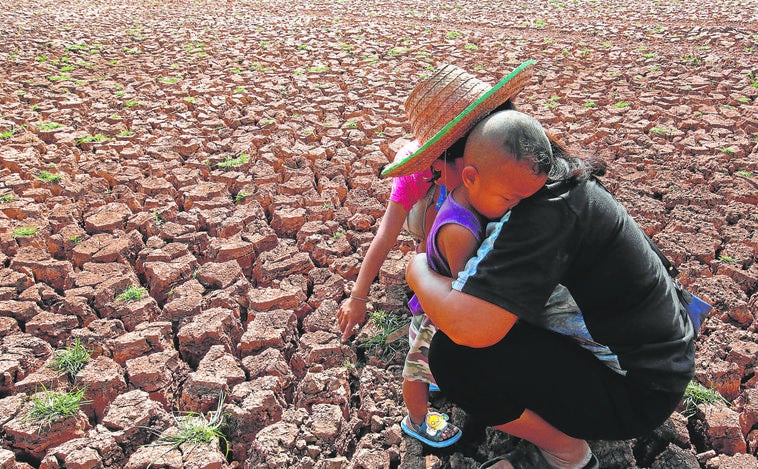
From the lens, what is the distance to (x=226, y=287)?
2.36 meters

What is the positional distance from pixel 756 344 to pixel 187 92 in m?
4.20

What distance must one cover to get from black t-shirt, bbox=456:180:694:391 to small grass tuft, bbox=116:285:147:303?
5.00 feet

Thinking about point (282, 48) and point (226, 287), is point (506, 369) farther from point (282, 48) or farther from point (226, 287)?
point (282, 48)

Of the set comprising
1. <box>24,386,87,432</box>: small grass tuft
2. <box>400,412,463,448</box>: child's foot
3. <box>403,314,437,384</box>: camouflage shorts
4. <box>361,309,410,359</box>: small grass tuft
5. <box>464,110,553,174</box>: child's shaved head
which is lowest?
<box>361,309,410,359</box>: small grass tuft

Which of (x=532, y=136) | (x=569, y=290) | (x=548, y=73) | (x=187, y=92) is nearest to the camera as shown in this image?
(x=532, y=136)

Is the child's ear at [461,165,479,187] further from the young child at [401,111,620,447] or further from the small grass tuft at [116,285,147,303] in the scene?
the small grass tuft at [116,285,147,303]

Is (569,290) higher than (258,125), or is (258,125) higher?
(569,290)

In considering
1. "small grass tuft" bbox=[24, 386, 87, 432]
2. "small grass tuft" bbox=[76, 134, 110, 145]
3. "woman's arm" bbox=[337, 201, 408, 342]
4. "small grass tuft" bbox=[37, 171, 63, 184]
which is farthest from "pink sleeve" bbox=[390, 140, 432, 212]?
"small grass tuft" bbox=[76, 134, 110, 145]

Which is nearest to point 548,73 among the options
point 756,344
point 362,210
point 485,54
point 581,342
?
point 485,54

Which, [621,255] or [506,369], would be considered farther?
[506,369]

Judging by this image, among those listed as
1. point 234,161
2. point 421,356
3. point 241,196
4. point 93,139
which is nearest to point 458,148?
point 421,356

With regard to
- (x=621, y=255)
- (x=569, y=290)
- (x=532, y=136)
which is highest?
(x=532, y=136)

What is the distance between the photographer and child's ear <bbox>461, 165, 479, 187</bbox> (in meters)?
1.27

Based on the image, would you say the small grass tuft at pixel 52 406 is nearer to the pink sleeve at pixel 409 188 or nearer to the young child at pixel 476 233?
the young child at pixel 476 233
